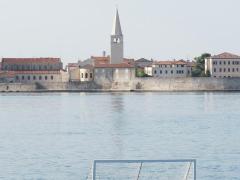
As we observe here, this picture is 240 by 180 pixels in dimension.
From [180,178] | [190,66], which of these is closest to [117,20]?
[190,66]

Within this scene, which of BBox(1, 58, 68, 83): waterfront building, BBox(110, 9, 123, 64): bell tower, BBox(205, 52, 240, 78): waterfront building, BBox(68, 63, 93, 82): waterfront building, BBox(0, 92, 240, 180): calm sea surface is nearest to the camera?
BBox(0, 92, 240, 180): calm sea surface

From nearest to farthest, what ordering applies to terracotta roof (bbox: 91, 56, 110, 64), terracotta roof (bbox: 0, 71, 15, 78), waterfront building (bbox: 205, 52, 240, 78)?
waterfront building (bbox: 205, 52, 240, 78) → terracotta roof (bbox: 0, 71, 15, 78) → terracotta roof (bbox: 91, 56, 110, 64)

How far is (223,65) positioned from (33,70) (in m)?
24.2

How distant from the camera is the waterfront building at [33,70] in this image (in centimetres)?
10788

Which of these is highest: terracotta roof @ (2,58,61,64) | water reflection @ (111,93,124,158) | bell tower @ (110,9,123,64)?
bell tower @ (110,9,123,64)

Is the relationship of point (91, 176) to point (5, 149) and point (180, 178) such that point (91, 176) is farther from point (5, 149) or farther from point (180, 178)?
point (5, 149)

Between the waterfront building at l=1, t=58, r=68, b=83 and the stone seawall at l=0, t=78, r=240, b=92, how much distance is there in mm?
1583

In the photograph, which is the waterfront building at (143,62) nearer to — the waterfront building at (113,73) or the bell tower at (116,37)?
the bell tower at (116,37)

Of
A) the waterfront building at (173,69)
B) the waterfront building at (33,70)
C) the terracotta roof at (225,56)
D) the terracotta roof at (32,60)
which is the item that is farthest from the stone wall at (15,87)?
the terracotta roof at (225,56)

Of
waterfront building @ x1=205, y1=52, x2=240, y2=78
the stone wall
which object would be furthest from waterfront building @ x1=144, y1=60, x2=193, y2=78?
the stone wall

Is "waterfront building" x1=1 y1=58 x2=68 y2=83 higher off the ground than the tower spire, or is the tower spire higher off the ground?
the tower spire

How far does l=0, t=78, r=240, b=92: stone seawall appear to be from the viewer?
99.2 metres

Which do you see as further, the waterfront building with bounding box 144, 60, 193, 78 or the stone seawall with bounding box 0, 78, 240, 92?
the waterfront building with bounding box 144, 60, 193, 78

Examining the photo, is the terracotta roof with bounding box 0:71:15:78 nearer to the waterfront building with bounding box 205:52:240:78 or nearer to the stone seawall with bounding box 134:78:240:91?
the stone seawall with bounding box 134:78:240:91
